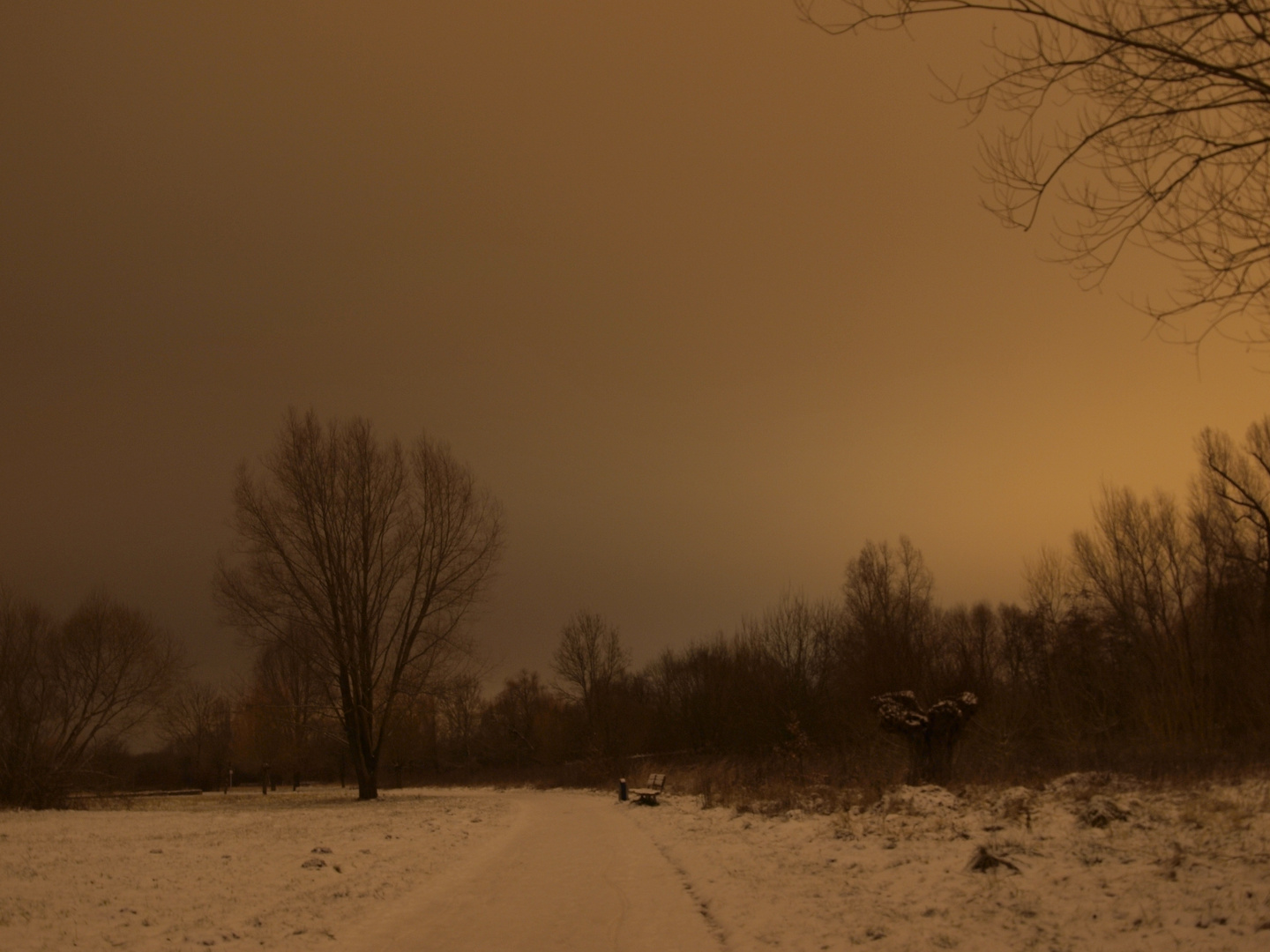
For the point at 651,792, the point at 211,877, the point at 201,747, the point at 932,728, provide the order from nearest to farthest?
1. the point at 211,877
2. the point at 932,728
3. the point at 651,792
4. the point at 201,747

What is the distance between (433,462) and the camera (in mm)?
31703

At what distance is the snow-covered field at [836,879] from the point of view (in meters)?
6.36

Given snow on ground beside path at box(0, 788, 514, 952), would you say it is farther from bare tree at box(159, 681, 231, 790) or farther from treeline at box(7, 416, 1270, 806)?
bare tree at box(159, 681, 231, 790)

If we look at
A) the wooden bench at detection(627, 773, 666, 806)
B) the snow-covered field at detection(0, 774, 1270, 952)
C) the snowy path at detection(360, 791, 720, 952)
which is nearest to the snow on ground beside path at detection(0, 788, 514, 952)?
the snow-covered field at detection(0, 774, 1270, 952)

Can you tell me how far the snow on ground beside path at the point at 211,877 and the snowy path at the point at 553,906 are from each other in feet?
1.85

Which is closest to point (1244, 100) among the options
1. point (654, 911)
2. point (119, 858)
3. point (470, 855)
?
point (654, 911)

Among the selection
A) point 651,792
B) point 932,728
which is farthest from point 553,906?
point 651,792

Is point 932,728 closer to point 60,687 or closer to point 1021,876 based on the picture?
point 1021,876

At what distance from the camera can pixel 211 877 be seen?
1041cm

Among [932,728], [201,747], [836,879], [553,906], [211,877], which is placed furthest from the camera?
[201,747]

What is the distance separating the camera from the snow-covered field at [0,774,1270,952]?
6363 mm

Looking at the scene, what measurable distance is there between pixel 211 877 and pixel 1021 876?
9473mm

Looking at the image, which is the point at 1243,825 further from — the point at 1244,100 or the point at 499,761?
the point at 499,761

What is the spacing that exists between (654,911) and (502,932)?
167 cm
